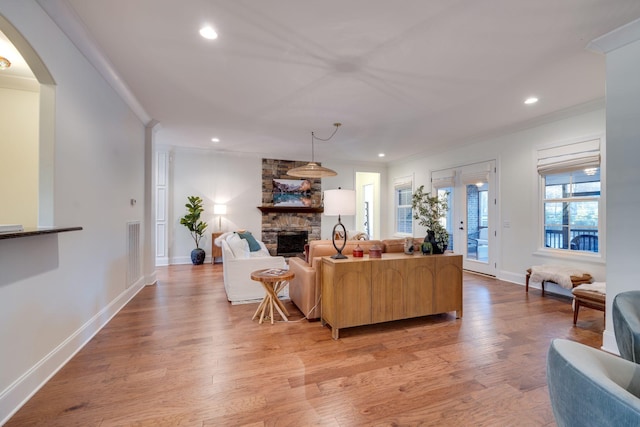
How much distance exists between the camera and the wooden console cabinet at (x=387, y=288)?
9.03ft

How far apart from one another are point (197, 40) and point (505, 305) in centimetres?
463

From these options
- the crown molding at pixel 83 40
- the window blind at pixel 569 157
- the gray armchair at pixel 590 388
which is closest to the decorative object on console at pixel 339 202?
the gray armchair at pixel 590 388

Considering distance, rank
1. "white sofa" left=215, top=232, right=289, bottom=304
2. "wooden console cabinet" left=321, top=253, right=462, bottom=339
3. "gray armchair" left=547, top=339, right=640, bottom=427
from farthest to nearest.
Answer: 1. "white sofa" left=215, top=232, right=289, bottom=304
2. "wooden console cabinet" left=321, top=253, right=462, bottom=339
3. "gray armchair" left=547, top=339, right=640, bottom=427

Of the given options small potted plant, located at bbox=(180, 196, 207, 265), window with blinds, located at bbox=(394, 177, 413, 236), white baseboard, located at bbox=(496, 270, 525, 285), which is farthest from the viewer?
window with blinds, located at bbox=(394, 177, 413, 236)

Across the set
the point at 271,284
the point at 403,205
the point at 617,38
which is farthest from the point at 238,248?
the point at 403,205

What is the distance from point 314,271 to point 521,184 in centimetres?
402

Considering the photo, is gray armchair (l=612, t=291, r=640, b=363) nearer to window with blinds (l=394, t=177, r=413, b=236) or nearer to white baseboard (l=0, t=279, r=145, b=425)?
white baseboard (l=0, t=279, r=145, b=425)

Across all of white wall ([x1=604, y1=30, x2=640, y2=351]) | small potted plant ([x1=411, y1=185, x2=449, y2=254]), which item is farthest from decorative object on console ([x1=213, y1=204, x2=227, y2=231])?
Answer: white wall ([x1=604, y1=30, x2=640, y2=351])

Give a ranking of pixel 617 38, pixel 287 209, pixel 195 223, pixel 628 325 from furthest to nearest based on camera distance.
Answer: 1. pixel 287 209
2. pixel 195 223
3. pixel 617 38
4. pixel 628 325

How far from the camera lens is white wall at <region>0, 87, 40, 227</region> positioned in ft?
7.58

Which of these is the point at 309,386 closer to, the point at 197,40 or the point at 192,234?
the point at 197,40

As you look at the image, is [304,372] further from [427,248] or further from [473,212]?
[473,212]

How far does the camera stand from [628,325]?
1089 mm

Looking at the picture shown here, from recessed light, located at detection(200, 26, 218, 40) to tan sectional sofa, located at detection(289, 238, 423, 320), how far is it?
88.5 inches
